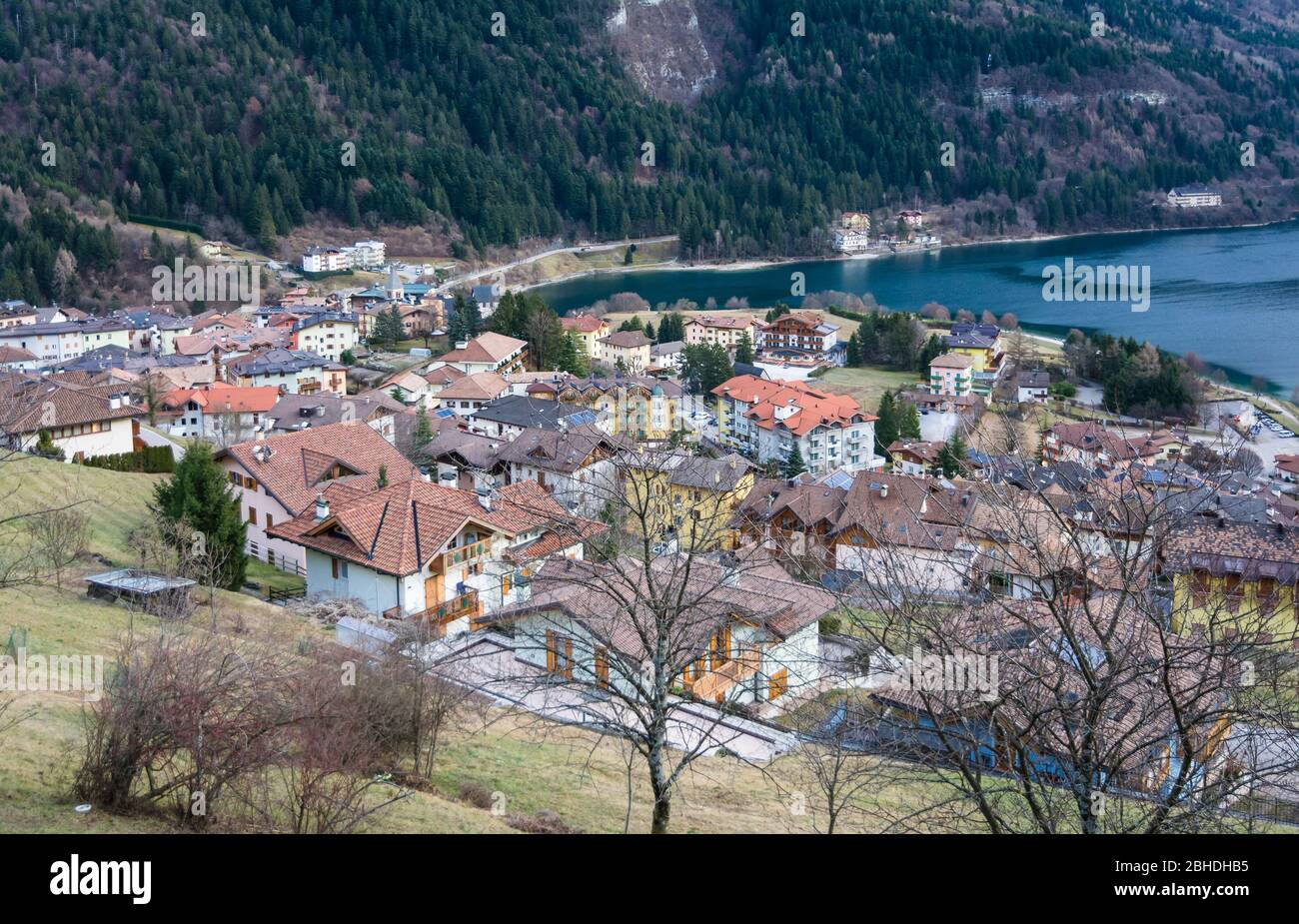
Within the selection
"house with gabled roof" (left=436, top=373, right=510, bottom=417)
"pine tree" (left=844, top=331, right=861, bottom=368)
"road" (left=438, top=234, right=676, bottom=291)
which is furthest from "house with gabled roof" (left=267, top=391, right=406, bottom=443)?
"road" (left=438, top=234, right=676, bottom=291)

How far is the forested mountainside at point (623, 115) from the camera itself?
Result: 7150 cm

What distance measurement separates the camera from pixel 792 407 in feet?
98.2

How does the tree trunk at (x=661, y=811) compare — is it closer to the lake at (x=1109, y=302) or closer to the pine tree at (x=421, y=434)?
the pine tree at (x=421, y=434)

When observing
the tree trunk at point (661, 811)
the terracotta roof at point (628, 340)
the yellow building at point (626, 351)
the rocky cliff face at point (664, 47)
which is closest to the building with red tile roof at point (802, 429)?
the yellow building at point (626, 351)

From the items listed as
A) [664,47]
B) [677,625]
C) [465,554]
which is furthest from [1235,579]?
[664,47]

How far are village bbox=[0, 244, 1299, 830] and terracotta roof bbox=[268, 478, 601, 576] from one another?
0.05 m

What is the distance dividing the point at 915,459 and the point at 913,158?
8130 cm

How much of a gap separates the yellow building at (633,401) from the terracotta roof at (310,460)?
11.4 meters

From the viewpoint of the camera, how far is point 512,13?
110000 millimetres

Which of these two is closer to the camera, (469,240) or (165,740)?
(165,740)

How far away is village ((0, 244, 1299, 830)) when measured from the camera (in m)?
4.59
